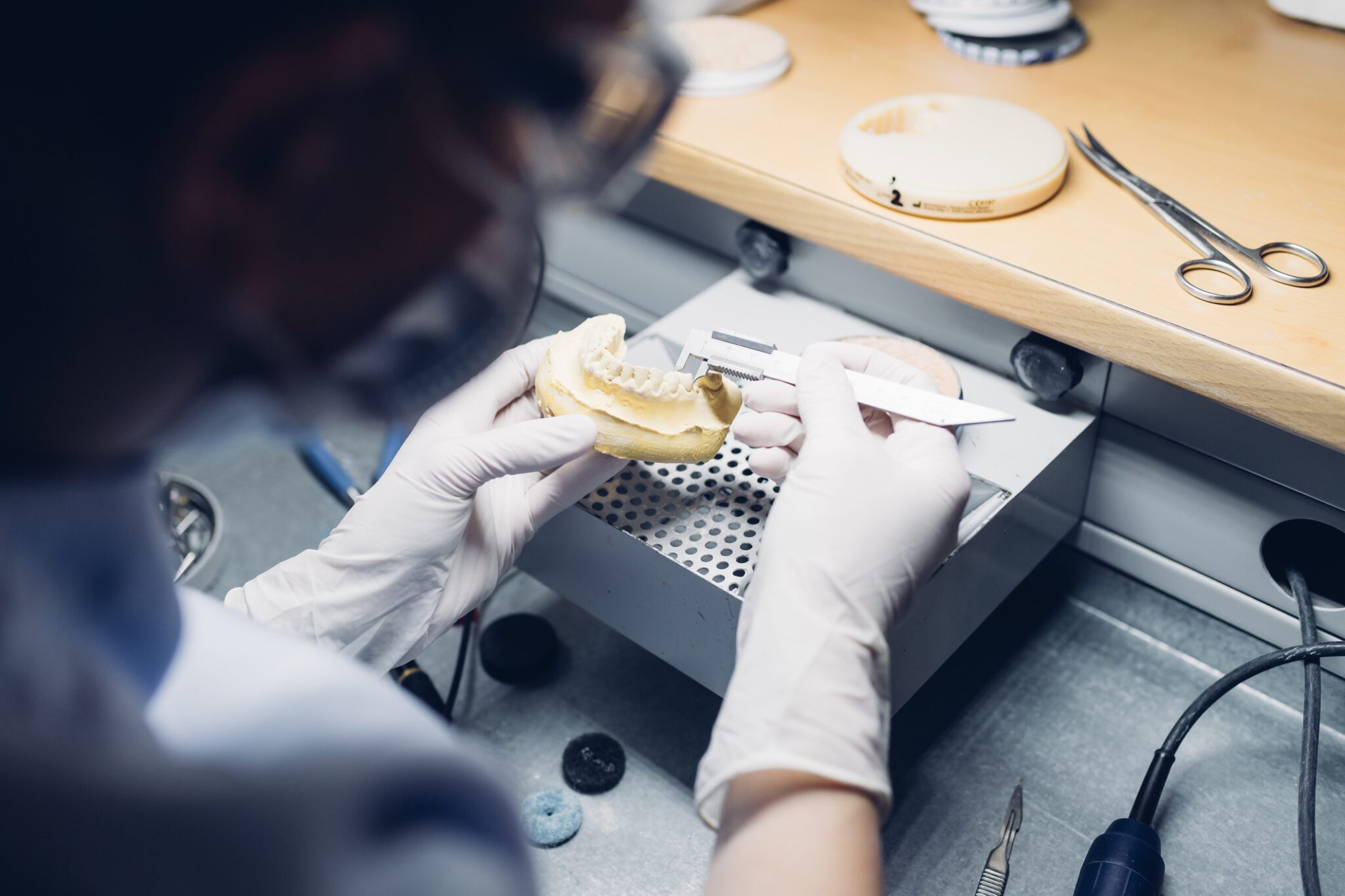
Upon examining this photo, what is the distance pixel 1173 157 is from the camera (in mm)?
1100

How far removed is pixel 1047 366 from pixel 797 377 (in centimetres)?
27

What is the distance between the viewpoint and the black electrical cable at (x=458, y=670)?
3.43 ft

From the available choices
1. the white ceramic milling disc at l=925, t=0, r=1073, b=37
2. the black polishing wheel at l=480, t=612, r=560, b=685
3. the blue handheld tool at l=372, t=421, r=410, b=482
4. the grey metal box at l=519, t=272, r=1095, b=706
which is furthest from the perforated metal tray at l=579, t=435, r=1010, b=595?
the white ceramic milling disc at l=925, t=0, r=1073, b=37

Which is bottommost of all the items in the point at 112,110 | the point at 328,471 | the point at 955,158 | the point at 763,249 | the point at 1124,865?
the point at 328,471

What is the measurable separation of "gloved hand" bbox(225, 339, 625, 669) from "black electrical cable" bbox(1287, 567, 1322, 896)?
0.67 meters

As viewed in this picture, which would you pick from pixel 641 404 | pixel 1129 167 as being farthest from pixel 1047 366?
pixel 641 404

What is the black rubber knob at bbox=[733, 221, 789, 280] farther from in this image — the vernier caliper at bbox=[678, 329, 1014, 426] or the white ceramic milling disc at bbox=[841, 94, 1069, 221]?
the vernier caliper at bbox=[678, 329, 1014, 426]

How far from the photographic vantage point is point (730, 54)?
1330 mm

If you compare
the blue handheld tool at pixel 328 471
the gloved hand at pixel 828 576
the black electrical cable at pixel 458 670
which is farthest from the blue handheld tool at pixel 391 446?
the gloved hand at pixel 828 576

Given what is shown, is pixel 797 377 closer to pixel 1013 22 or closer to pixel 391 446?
pixel 391 446

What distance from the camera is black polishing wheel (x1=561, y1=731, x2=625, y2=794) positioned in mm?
968

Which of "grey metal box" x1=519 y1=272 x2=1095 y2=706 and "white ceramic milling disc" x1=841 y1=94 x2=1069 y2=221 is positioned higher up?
"white ceramic milling disc" x1=841 y1=94 x2=1069 y2=221

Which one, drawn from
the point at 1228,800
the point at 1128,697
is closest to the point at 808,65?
the point at 1128,697

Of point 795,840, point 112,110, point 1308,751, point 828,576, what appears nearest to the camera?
point 112,110
